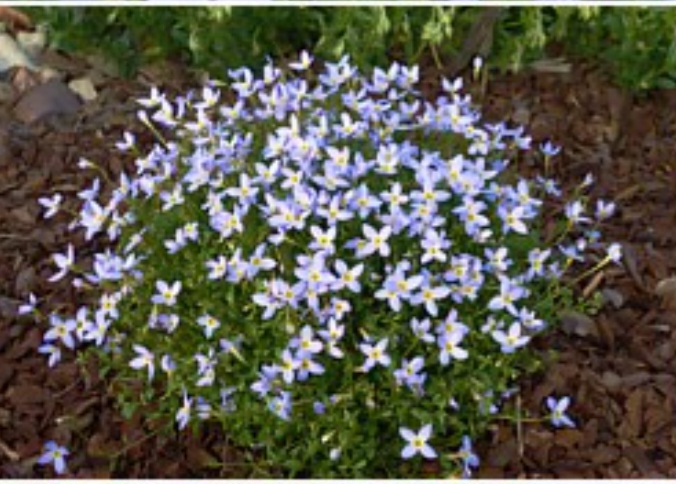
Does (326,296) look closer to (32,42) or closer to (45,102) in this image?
(45,102)

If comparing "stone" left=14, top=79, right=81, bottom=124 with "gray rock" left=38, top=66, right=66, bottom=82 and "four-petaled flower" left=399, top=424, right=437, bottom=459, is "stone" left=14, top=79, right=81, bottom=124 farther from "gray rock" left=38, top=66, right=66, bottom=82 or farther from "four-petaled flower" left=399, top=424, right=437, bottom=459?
"four-petaled flower" left=399, top=424, right=437, bottom=459

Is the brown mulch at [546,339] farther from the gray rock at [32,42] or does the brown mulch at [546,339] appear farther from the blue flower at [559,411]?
the gray rock at [32,42]

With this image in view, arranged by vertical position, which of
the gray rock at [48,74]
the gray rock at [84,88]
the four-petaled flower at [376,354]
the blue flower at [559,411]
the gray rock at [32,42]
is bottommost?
the blue flower at [559,411]

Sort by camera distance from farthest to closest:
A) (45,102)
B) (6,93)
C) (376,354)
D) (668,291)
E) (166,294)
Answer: (6,93) < (45,102) < (668,291) < (166,294) < (376,354)

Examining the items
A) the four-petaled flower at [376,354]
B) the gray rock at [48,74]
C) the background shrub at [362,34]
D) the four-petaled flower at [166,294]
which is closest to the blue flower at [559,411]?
the four-petaled flower at [376,354]

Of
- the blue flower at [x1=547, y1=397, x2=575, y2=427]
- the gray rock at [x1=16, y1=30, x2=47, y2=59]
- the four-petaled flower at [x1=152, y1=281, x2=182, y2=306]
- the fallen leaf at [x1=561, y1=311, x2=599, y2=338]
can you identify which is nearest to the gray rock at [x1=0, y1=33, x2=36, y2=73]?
the gray rock at [x1=16, y1=30, x2=47, y2=59]

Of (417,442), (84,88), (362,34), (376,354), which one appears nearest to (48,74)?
(84,88)
